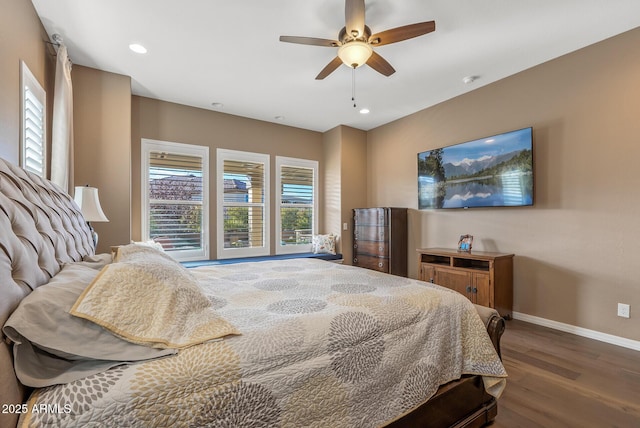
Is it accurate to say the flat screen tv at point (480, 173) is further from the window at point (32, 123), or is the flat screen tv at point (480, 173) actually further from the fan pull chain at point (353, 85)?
the window at point (32, 123)

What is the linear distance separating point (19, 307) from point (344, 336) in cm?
98

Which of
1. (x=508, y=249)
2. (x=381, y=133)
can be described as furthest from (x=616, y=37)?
(x=381, y=133)

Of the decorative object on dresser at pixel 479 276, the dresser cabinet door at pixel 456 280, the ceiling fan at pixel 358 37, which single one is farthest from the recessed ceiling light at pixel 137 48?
the dresser cabinet door at pixel 456 280

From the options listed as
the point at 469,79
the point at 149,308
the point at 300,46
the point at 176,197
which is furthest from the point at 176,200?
the point at 469,79

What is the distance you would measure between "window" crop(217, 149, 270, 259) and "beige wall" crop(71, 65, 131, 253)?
1.29 m

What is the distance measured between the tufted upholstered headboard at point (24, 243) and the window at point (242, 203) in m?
2.84

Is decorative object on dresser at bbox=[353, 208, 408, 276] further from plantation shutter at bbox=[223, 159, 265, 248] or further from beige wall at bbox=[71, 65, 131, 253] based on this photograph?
beige wall at bbox=[71, 65, 131, 253]

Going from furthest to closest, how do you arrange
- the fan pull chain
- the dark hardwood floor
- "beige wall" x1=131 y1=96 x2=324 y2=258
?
1. "beige wall" x1=131 y1=96 x2=324 y2=258
2. the fan pull chain
3. the dark hardwood floor

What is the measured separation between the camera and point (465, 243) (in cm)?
→ 356

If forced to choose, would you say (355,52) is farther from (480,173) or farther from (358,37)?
(480,173)

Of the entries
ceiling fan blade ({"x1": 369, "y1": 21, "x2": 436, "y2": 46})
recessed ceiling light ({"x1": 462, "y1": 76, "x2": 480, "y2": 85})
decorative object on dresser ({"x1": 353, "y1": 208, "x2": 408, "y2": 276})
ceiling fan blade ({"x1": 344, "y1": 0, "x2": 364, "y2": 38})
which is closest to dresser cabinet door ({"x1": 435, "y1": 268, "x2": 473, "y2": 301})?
decorative object on dresser ({"x1": 353, "y1": 208, "x2": 408, "y2": 276})

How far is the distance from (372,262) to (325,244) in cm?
87

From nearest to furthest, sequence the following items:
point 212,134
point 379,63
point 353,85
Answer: point 379,63, point 353,85, point 212,134

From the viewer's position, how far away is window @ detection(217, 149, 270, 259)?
436 centimetres
